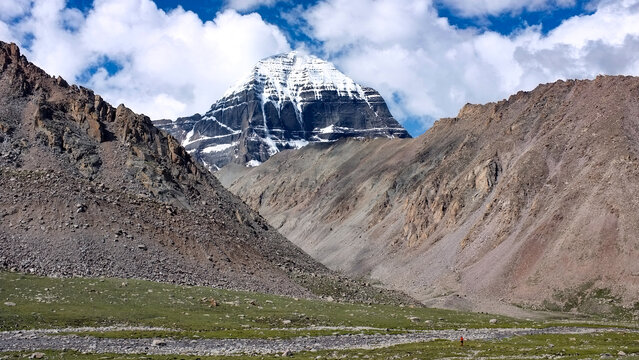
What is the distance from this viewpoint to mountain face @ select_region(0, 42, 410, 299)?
3607 inches

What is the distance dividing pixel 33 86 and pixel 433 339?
305 feet

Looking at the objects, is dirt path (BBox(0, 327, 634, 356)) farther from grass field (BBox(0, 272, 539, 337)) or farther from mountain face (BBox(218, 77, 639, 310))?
mountain face (BBox(218, 77, 639, 310))

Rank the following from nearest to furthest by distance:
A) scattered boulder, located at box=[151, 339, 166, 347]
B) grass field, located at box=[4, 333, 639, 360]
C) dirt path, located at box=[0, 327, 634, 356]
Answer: grass field, located at box=[4, 333, 639, 360], dirt path, located at box=[0, 327, 634, 356], scattered boulder, located at box=[151, 339, 166, 347]

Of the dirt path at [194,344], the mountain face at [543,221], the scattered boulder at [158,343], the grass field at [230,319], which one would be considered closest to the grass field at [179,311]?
the grass field at [230,319]

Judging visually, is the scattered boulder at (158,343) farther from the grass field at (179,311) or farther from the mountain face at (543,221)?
the mountain face at (543,221)

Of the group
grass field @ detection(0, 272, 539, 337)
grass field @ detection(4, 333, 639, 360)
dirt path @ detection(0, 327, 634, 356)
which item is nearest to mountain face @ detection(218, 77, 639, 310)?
grass field @ detection(0, 272, 539, 337)

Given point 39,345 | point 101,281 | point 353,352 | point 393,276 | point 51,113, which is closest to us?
point 39,345

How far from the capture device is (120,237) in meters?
96.5

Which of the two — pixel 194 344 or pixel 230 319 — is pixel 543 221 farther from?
pixel 194 344

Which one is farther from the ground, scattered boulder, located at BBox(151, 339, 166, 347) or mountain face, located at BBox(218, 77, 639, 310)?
mountain face, located at BBox(218, 77, 639, 310)

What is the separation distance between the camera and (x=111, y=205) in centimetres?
10294

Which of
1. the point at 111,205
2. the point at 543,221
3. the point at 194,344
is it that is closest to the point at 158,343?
the point at 194,344

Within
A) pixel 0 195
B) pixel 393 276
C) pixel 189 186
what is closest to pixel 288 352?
pixel 0 195

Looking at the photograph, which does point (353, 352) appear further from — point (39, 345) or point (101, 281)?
point (101, 281)
